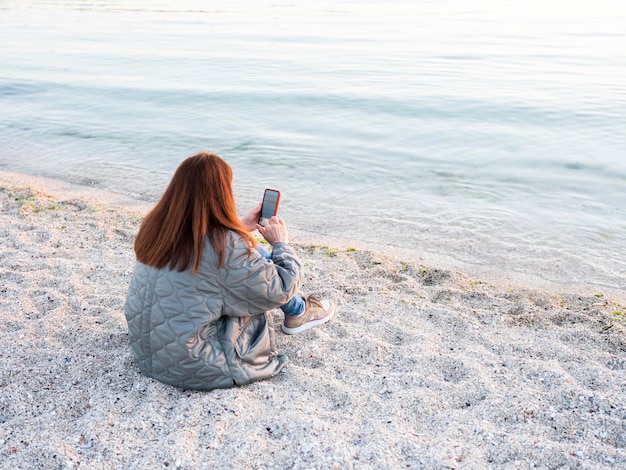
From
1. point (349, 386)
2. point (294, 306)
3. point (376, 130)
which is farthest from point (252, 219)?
point (376, 130)

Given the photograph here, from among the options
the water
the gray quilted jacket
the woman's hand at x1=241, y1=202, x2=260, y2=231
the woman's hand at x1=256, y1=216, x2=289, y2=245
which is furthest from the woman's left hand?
the water

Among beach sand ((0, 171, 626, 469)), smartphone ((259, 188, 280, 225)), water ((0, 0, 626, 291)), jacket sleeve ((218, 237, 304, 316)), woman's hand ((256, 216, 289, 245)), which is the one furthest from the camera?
water ((0, 0, 626, 291))

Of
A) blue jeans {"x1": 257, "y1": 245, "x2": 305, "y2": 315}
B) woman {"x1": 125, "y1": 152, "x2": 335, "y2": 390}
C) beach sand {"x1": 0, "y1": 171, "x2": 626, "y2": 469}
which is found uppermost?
woman {"x1": 125, "y1": 152, "x2": 335, "y2": 390}

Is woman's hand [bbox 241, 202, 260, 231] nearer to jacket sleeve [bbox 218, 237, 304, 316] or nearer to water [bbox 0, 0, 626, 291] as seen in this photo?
jacket sleeve [bbox 218, 237, 304, 316]

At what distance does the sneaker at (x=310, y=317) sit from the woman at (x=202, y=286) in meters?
0.67

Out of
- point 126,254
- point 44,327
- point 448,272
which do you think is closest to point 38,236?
point 126,254

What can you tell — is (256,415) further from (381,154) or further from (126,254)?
(381,154)

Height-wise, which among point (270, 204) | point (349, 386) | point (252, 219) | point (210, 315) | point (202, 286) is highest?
point (270, 204)

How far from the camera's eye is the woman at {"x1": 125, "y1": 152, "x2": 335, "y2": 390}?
11.5 ft

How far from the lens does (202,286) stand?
3.61 metres

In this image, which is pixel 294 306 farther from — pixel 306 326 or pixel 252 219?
pixel 252 219

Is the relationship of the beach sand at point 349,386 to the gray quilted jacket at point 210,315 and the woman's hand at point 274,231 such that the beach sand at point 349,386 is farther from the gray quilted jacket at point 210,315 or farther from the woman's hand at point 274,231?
the woman's hand at point 274,231

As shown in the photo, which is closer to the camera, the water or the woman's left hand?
the woman's left hand

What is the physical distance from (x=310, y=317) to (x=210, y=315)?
130 centimetres
